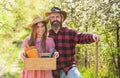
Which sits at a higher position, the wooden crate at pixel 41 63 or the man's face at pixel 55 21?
the man's face at pixel 55 21

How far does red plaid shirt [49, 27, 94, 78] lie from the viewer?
5977mm

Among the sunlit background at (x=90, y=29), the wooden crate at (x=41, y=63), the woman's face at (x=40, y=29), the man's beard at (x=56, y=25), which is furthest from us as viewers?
the sunlit background at (x=90, y=29)

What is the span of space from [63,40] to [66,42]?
0.16 feet

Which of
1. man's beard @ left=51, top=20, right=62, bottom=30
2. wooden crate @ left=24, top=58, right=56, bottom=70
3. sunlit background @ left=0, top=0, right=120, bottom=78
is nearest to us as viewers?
wooden crate @ left=24, top=58, right=56, bottom=70

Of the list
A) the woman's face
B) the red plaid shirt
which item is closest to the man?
the red plaid shirt

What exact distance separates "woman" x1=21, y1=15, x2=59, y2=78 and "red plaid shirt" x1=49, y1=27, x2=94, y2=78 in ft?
0.73

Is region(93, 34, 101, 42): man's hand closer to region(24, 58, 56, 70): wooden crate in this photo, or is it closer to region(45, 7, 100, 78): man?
region(45, 7, 100, 78): man

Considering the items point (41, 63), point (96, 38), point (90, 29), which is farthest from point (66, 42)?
point (90, 29)

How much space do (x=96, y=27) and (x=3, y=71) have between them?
4.33 metres

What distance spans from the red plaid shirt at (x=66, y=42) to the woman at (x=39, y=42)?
22 centimetres

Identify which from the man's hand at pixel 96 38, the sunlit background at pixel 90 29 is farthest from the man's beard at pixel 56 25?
the sunlit background at pixel 90 29

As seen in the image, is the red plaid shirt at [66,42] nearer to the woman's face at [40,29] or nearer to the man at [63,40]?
the man at [63,40]

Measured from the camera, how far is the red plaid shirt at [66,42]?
5.98 m

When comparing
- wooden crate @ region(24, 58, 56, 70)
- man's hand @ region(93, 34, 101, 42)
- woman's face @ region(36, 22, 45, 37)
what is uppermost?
woman's face @ region(36, 22, 45, 37)
